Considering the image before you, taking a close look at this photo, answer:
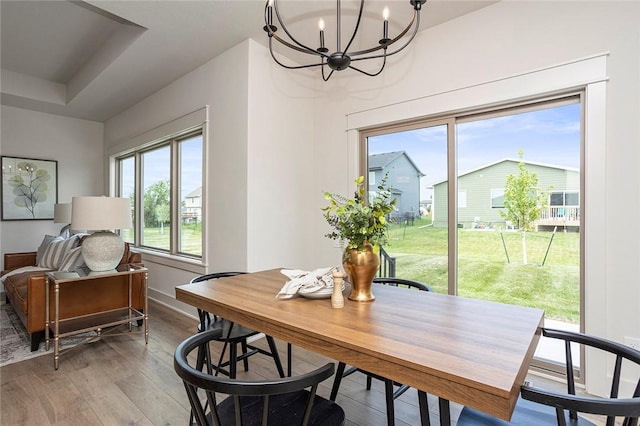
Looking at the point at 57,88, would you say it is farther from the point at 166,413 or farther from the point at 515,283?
the point at 515,283

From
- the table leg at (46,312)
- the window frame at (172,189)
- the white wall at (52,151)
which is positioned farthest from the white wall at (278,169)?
the white wall at (52,151)

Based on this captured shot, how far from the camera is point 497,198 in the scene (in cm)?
258

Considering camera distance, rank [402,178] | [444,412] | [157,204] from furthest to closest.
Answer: [157,204] < [402,178] < [444,412]

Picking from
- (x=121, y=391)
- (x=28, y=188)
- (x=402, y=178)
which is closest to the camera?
(x=121, y=391)

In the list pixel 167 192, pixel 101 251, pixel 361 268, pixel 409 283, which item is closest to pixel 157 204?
pixel 167 192

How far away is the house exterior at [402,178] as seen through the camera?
2998mm

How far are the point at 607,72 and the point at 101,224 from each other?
3907 mm

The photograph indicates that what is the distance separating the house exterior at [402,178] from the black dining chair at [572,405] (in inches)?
71.7

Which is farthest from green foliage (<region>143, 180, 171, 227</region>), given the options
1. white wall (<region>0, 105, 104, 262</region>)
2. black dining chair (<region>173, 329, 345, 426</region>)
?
black dining chair (<region>173, 329, 345, 426</region>)

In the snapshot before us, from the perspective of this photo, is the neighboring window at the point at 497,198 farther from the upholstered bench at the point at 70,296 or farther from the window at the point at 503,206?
the upholstered bench at the point at 70,296

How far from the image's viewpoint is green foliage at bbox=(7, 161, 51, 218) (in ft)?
15.6

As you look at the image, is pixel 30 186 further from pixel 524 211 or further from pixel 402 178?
pixel 524 211

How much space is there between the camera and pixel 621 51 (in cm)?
200

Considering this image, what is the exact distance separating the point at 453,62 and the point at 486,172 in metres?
0.93
